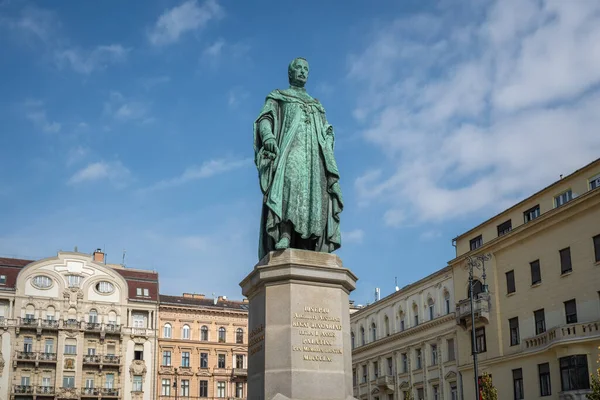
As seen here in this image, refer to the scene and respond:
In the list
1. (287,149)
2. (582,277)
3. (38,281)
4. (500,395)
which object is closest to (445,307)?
(500,395)

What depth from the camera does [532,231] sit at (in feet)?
156

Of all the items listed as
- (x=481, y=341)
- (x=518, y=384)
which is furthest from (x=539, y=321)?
(x=481, y=341)

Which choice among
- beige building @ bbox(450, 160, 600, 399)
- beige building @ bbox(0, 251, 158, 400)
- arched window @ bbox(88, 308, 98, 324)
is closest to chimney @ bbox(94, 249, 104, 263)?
beige building @ bbox(0, 251, 158, 400)

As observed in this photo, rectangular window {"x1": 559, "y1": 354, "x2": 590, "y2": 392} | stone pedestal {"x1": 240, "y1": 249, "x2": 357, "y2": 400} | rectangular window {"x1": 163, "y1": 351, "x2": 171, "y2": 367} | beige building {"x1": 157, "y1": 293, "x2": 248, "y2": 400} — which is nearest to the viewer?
stone pedestal {"x1": 240, "y1": 249, "x2": 357, "y2": 400}

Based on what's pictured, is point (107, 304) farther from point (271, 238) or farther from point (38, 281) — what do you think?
point (271, 238)

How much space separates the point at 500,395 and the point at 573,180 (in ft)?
50.2

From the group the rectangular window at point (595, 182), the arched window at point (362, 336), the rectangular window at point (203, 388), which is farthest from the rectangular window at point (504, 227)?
the rectangular window at point (203, 388)

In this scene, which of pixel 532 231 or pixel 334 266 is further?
pixel 532 231

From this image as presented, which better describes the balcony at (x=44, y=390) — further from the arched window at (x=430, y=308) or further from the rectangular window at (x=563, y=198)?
the rectangular window at (x=563, y=198)

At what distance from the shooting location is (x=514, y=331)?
161 feet

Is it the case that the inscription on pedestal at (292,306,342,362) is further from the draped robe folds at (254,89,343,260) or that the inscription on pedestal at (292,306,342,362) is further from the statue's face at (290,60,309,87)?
the statue's face at (290,60,309,87)

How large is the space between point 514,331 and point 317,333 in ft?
A: 131

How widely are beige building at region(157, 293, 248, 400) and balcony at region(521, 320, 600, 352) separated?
42618mm

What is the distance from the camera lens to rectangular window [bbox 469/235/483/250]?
54594 mm
